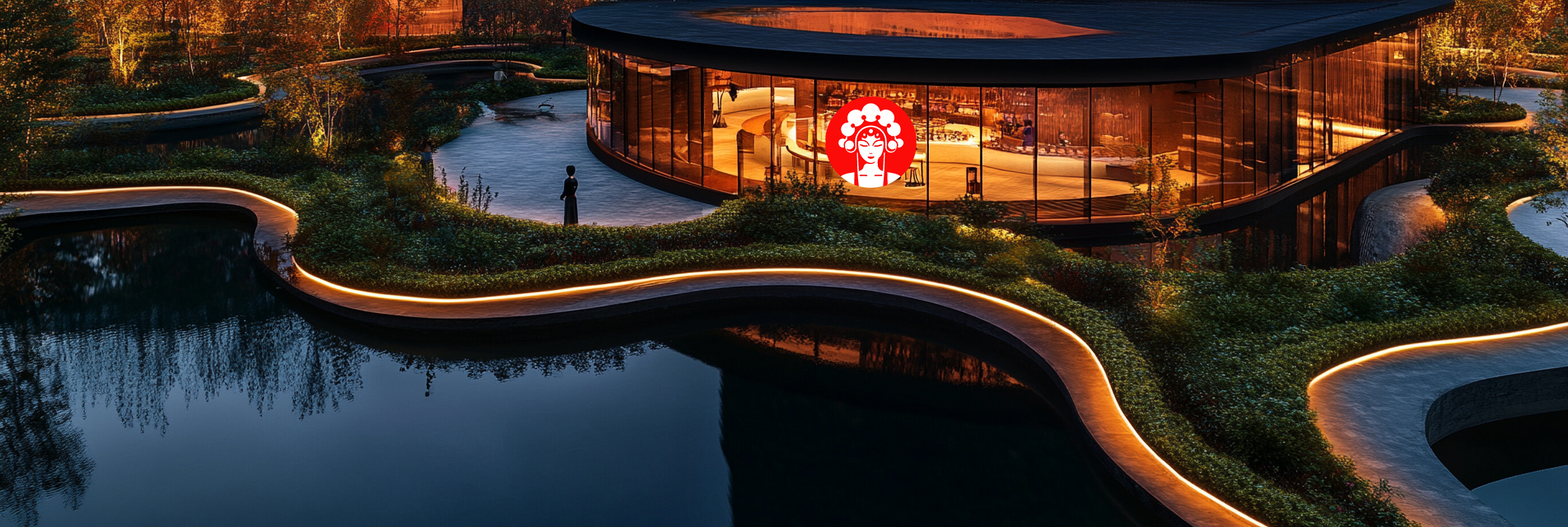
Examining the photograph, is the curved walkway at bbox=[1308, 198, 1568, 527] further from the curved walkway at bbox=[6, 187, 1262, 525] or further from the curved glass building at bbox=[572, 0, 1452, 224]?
the curved glass building at bbox=[572, 0, 1452, 224]

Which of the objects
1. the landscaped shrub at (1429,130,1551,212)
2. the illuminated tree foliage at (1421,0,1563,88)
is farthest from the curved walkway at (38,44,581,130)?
the illuminated tree foliage at (1421,0,1563,88)

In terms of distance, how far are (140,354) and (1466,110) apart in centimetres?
4737

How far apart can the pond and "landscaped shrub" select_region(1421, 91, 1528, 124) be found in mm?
33568

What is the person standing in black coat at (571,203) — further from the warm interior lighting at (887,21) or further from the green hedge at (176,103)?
the green hedge at (176,103)

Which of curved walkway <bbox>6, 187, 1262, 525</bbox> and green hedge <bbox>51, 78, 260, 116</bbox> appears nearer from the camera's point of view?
curved walkway <bbox>6, 187, 1262, 525</bbox>

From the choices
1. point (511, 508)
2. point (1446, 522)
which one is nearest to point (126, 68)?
point (511, 508)

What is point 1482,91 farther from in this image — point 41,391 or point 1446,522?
point 41,391

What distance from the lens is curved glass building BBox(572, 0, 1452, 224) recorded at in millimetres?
26234

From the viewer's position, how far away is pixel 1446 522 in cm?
1255

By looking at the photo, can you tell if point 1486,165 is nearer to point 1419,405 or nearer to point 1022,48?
point 1022,48

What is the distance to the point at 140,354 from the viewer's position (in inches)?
779

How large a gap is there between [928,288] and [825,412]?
506 centimetres

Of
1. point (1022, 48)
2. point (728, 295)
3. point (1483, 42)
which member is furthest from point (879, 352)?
point (1483, 42)

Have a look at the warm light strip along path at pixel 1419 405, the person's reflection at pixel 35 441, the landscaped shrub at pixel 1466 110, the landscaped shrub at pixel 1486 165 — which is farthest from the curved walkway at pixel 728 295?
the landscaped shrub at pixel 1466 110
